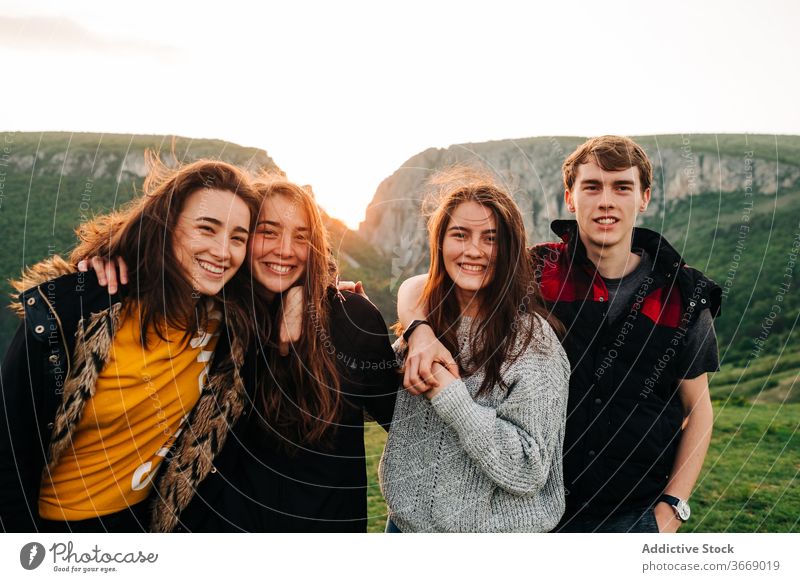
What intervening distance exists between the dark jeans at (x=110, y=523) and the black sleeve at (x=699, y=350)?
94.8 inches

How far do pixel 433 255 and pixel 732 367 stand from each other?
10.5 meters

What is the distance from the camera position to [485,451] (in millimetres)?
2717

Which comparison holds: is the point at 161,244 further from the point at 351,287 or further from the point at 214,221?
the point at 351,287

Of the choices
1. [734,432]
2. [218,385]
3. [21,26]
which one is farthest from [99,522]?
[734,432]

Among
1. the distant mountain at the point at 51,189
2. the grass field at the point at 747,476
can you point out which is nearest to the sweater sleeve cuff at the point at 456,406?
the grass field at the point at 747,476

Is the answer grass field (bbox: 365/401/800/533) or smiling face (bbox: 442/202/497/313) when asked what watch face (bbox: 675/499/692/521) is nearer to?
smiling face (bbox: 442/202/497/313)

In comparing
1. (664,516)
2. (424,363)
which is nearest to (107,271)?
(424,363)

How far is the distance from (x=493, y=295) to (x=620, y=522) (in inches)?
44.5

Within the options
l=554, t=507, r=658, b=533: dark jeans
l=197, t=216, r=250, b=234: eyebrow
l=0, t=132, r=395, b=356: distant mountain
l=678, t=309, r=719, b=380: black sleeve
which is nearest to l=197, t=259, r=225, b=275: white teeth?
l=197, t=216, r=250, b=234: eyebrow

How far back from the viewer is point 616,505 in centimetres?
303

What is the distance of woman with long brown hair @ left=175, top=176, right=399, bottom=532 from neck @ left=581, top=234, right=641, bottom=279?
97 centimetres

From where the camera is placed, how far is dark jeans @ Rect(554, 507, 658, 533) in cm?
308

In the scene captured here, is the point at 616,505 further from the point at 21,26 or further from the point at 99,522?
the point at 21,26

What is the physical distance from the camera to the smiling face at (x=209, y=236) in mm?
2953
